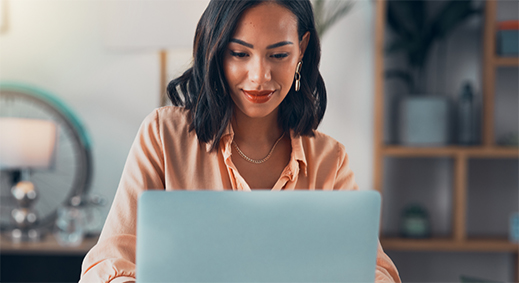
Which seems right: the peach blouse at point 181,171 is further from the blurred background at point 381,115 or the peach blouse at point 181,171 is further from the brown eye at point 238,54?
the blurred background at point 381,115

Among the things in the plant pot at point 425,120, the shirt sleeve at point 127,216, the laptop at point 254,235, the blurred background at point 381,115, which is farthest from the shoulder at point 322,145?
the plant pot at point 425,120

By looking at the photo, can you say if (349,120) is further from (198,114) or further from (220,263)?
(220,263)

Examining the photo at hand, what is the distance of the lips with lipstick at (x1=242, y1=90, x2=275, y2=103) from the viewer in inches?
29.8

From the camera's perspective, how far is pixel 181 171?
797 millimetres

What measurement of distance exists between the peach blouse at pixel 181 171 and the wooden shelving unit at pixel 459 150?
104cm

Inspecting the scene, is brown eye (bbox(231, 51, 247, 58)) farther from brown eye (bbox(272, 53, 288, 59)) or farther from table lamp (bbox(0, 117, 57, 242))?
table lamp (bbox(0, 117, 57, 242))

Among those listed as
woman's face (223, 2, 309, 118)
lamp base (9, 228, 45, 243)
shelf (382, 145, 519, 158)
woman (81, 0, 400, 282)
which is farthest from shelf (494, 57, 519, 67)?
lamp base (9, 228, 45, 243)

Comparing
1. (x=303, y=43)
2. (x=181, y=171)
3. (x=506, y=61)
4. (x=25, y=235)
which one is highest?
(x=506, y=61)

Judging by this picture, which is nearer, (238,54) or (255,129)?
(238,54)

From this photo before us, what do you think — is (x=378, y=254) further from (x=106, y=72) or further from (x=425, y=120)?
(x=106, y=72)

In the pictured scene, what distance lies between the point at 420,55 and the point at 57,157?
4.90 ft

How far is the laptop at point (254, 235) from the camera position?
47 cm

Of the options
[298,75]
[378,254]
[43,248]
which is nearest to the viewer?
[378,254]

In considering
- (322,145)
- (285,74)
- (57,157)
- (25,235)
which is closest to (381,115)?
(322,145)
